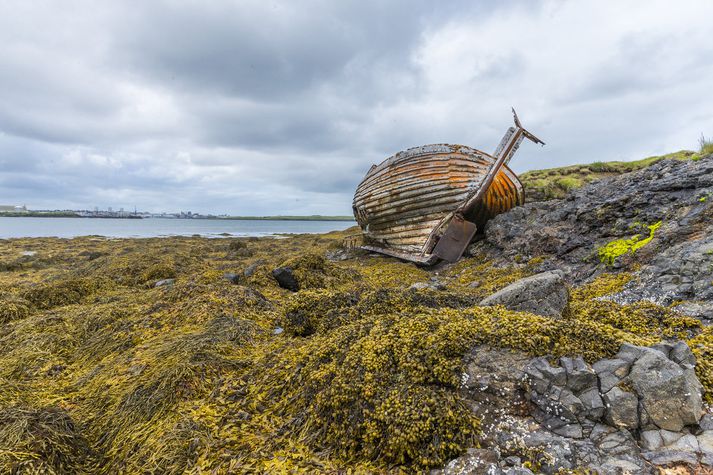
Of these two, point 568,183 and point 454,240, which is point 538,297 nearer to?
point 454,240

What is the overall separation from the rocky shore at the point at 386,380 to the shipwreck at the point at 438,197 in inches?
195

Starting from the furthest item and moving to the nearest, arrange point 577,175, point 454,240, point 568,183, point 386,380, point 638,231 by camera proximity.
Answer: point 577,175 → point 568,183 → point 454,240 → point 638,231 → point 386,380

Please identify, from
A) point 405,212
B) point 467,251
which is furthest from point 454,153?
point 467,251

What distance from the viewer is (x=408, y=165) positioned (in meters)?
11.8

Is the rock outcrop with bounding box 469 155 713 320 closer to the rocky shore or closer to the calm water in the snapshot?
the rocky shore

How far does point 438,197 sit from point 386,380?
8617 mm

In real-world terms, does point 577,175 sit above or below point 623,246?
above

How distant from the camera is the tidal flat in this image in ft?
8.13

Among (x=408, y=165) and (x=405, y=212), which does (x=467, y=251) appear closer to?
(x=405, y=212)

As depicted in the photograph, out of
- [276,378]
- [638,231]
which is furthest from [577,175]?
[276,378]

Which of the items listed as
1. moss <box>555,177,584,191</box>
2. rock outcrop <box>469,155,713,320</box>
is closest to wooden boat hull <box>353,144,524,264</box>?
rock outcrop <box>469,155,713,320</box>

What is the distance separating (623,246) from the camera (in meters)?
6.25

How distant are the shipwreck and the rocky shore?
195 inches

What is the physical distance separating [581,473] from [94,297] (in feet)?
28.5
